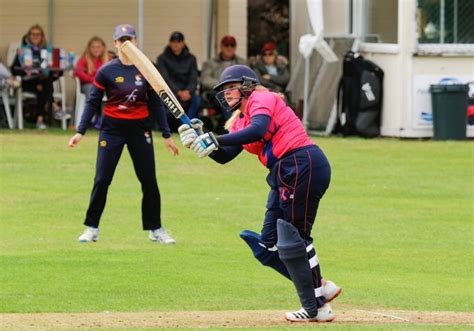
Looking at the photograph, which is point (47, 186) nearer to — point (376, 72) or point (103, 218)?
point (103, 218)

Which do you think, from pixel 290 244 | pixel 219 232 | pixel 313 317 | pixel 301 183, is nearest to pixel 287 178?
pixel 301 183

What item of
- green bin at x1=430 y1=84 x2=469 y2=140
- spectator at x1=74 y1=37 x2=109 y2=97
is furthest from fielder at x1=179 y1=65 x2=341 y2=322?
spectator at x1=74 y1=37 x2=109 y2=97

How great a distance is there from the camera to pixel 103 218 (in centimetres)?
1612

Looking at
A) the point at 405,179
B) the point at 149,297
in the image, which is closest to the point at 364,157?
the point at 405,179

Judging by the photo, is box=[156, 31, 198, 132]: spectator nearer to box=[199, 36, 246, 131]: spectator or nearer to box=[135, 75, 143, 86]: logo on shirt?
box=[199, 36, 246, 131]: spectator

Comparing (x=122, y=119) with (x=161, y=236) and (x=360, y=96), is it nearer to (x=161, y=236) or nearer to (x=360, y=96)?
(x=161, y=236)

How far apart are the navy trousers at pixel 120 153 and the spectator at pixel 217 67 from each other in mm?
10678

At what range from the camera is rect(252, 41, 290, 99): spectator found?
25.3m

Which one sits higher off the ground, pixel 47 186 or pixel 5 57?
pixel 5 57

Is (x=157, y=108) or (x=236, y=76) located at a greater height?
(x=236, y=76)

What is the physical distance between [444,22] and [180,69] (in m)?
4.75

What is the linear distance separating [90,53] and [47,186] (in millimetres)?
6143

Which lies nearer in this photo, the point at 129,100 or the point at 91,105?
the point at 129,100

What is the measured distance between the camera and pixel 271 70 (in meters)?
25.5
